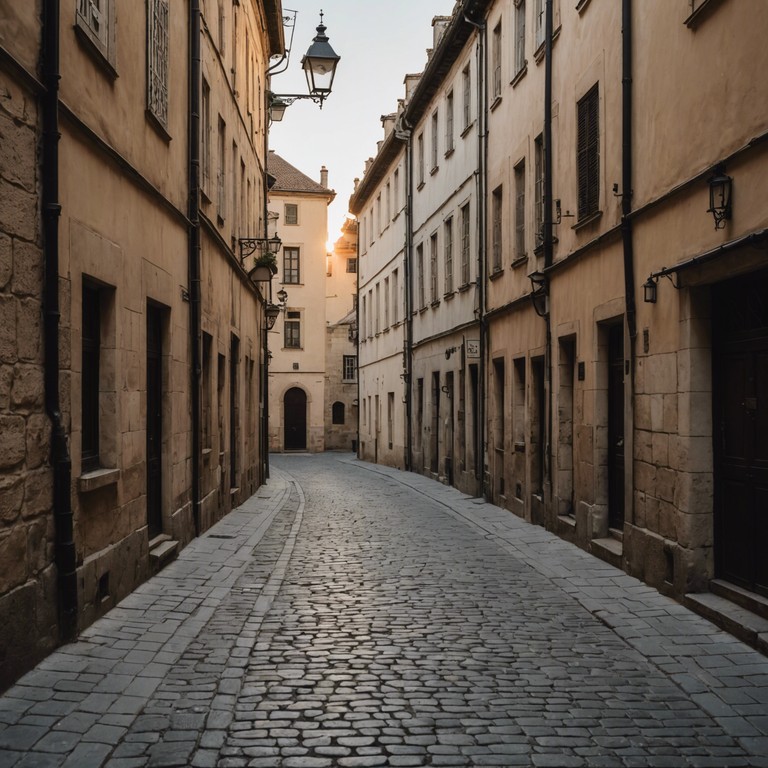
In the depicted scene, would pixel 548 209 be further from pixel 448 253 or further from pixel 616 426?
pixel 448 253

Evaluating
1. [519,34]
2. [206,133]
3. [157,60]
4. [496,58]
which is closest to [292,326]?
[496,58]

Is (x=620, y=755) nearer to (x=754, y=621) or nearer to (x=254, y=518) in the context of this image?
(x=754, y=621)

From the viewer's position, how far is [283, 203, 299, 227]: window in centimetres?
5869

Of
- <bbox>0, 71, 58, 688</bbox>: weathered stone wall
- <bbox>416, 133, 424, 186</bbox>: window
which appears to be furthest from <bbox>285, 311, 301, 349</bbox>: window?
<bbox>0, 71, 58, 688</bbox>: weathered stone wall

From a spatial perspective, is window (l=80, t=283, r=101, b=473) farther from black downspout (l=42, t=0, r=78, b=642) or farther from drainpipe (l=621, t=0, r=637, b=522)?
drainpipe (l=621, t=0, r=637, b=522)

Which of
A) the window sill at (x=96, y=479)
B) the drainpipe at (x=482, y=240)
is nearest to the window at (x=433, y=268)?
the drainpipe at (x=482, y=240)

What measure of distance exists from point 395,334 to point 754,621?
27.3 m

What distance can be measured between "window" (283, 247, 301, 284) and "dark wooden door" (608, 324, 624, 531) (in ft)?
150

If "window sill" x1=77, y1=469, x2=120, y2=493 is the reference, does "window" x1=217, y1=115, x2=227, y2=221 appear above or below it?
above

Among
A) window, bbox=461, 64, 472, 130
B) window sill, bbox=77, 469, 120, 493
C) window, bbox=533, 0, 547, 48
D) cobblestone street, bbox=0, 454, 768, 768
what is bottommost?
cobblestone street, bbox=0, 454, 768, 768

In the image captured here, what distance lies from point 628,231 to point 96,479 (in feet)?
20.6

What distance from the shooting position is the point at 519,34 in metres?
18.7

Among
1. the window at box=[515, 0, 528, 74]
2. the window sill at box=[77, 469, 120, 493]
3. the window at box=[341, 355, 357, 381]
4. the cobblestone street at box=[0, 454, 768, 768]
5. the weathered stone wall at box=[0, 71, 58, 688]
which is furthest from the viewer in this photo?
A: the window at box=[341, 355, 357, 381]

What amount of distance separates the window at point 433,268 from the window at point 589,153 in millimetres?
13640
